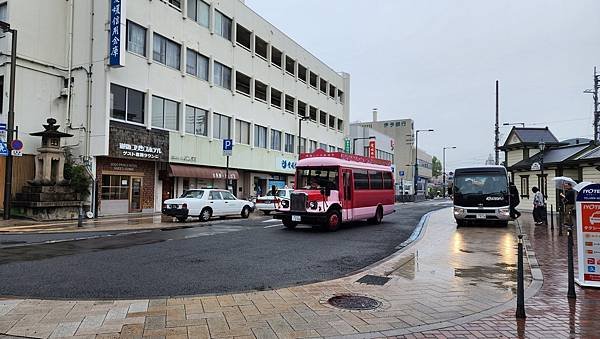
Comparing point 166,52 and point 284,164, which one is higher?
point 166,52

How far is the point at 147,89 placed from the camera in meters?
24.7

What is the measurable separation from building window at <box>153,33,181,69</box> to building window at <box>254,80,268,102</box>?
9477 mm

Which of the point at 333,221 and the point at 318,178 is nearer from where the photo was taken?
the point at 333,221

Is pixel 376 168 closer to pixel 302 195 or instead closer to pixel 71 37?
pixel 302 195

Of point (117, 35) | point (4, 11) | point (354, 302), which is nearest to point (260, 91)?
point (117, 35)

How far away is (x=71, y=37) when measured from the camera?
23.4 metres

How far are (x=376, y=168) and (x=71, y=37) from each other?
57.6 ft

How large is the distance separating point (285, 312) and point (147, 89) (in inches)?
853

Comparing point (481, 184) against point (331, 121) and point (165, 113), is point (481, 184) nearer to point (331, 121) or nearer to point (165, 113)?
point (165, 113)

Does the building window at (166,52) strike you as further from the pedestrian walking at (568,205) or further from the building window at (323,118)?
the building window at (323,118)

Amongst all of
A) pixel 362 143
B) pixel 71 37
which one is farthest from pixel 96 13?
pixel 362 143

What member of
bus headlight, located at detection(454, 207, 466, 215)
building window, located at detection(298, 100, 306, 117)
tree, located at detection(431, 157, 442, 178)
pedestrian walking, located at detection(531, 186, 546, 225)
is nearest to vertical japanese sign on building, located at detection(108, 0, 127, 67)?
bus headlight, located at detection(454, 207, 466, 215)

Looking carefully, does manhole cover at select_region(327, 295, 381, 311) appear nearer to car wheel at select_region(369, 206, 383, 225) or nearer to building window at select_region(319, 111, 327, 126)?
car wheel at select_region(369, 206, 383, 225)

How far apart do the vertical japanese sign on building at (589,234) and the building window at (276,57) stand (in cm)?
3370
